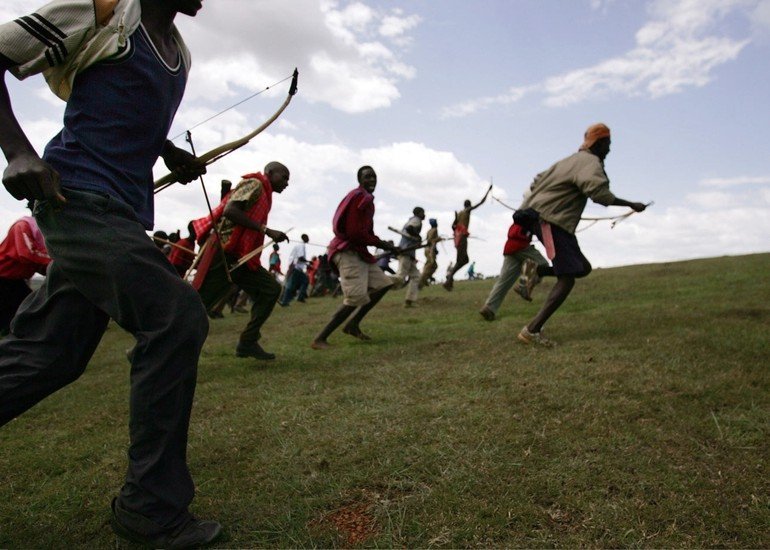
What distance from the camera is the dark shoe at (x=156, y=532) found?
2.14 meters

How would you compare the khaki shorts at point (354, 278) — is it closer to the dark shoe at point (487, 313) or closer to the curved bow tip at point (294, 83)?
the dark shoe at point (487, 313)

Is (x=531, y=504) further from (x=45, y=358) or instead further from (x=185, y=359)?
(x=45, y=358)

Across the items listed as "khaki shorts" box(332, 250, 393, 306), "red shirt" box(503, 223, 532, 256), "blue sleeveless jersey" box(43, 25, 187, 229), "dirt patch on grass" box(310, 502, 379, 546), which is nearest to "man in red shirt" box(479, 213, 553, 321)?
"red shirt" box(503, 223, 532, 256)

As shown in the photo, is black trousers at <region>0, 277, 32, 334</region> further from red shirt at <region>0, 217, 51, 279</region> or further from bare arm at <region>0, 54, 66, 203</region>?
bare arm at <region>0, 54, 66, 203</region>

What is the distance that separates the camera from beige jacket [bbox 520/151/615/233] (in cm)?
560

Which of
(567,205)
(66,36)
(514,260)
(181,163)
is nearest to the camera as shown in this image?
(66,36)

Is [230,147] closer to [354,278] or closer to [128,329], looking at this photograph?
[128,329]

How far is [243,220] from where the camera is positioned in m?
5.37

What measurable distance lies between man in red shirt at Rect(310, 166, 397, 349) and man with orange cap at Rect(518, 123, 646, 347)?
5.76ft

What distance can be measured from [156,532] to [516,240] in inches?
217

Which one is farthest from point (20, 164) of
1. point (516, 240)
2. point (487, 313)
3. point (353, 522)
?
point (487, 313)

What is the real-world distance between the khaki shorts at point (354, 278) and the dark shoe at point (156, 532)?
4.31 meters

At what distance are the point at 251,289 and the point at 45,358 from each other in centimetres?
367

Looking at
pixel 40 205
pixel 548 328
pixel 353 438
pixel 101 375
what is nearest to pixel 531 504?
Result: pixel 353 438
